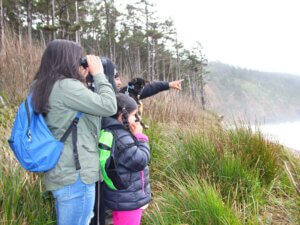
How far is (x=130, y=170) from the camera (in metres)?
2.36

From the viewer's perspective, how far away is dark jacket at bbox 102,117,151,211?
7.57ft

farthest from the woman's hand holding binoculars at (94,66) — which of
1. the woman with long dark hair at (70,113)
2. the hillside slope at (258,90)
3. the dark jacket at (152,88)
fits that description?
the hillside slope at (258,90)

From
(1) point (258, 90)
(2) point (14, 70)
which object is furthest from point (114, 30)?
(1) point (258, 90)

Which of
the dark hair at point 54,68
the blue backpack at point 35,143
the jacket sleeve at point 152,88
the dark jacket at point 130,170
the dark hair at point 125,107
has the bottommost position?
the dark jacket at point 130,170

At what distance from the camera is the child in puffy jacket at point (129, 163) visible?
2.31 metres

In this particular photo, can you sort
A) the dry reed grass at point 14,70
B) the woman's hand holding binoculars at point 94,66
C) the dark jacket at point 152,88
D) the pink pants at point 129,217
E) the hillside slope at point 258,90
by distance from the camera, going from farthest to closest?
1. the hillside slope at point 258,90
2. the dry reed grass at point 14,70
3. the dark jacket at point 152,88
4. the pink pants at point 129,217
5. the woman's hand holding binoculars at point 94,66

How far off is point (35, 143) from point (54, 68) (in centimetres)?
48

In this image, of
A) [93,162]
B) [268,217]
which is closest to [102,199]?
[93,162]

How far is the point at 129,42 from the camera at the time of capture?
34.4 metres

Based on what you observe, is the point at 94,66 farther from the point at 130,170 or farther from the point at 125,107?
the point at 130,170

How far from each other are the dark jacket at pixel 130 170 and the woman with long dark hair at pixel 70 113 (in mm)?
219

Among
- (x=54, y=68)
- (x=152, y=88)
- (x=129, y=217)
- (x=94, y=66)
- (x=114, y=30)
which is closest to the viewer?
(x=54, y=68)

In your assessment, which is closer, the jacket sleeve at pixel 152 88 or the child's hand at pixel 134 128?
the child's hand at pixel 134 128

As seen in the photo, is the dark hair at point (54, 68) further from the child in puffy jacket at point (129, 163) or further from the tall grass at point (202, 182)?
the tall grass at point (202, 182)
